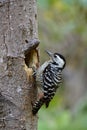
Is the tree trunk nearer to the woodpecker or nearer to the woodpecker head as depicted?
the woodpecker

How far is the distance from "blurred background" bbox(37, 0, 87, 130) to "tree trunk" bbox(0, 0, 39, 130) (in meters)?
1.93

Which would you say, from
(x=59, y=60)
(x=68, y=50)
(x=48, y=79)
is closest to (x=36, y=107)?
(x=48, y=79)

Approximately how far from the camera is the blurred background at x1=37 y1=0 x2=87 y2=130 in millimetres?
8547

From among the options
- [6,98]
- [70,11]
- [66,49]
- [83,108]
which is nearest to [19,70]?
[6,98]

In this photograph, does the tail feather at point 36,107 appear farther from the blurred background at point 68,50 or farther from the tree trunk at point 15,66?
the blurred background at point 68,50

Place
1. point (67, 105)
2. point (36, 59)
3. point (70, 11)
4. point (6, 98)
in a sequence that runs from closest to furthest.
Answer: point (6, 98) → point (36, 59) → point (70, 11) → point (67, 105)

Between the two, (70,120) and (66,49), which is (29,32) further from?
(66,49)

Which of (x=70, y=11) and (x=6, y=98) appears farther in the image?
(x=70, y=11)

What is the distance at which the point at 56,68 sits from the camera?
5660 millimetres

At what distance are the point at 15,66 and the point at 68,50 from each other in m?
5.31

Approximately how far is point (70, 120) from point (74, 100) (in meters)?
3.07

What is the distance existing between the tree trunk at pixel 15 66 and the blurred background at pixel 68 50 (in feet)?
6.34

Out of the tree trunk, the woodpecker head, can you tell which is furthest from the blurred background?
the tree trunk

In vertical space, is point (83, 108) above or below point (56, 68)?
below
